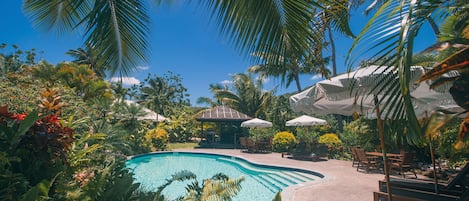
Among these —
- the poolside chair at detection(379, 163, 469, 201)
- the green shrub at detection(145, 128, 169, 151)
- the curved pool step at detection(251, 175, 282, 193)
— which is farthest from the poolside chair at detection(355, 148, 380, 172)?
the green shrub at detection(145, 128, 169, 151)

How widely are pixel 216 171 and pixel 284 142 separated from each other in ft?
16.8

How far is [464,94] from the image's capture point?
8.71 feet

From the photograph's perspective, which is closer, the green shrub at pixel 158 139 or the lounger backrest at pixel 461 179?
the lounger backrest at pixel 461 179

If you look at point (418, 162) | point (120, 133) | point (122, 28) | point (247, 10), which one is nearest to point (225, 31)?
point (247, 10)

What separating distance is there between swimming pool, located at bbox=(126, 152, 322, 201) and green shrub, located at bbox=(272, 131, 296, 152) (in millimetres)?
3065

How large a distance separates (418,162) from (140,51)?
33.7ft

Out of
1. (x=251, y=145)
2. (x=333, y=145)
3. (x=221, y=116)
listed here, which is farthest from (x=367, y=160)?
(x=221, y=116)

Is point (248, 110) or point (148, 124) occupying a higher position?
point (248, 110)

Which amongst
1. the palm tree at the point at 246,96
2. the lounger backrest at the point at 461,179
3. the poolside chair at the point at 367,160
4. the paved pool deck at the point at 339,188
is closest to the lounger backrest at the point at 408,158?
the paved pool deck at the point at 339,188

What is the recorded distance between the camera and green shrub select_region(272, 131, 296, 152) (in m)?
15.2

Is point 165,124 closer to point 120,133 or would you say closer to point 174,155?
point 174,155

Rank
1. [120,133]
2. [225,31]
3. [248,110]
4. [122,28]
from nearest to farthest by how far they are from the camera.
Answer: [225,31] → [122,28] → [120,133] → [248,110]

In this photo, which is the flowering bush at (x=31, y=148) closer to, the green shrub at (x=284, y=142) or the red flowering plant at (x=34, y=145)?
the red flowering plant at (x=34, y=145)

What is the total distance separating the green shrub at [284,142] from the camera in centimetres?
1523
